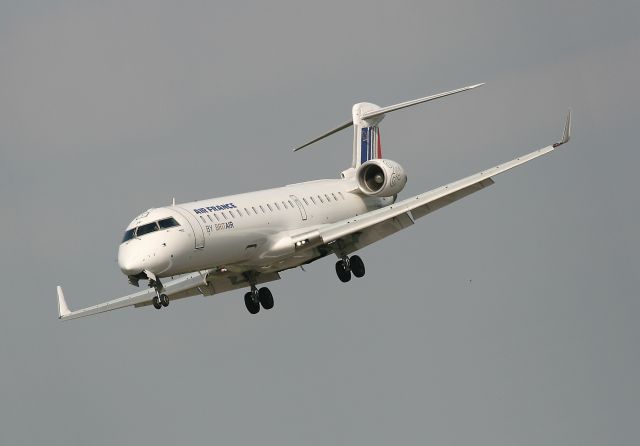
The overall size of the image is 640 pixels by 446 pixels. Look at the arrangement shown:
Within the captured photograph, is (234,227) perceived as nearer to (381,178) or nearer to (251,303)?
(251,303)

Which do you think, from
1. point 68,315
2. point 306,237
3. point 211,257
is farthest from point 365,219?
point 68,315

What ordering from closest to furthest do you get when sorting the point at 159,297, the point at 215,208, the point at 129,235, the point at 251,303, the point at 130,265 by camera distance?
the point at 130,265 → the point at 159,297 → the point at 129,235 → the point at 215,208 → the point at 251,303

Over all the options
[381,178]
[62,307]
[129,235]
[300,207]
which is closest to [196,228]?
[129,235]

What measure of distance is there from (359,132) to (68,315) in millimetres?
11459

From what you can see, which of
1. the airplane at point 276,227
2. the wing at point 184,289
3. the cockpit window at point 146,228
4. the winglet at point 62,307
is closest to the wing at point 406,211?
the airplane at point 276,227

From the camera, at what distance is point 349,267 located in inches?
2137

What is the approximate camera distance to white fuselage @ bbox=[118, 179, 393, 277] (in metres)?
48.1

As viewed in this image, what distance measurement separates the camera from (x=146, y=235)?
48312mm

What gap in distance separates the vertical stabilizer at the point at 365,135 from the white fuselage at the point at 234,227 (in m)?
2.93

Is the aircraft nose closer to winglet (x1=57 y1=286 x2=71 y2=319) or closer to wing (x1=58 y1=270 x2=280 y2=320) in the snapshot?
wing (x1=58 y1=270 x2=280 y2=320)

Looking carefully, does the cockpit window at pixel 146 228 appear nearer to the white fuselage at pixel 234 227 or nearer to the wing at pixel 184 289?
the white fuselage at pixel 234 227

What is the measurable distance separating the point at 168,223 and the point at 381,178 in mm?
9678

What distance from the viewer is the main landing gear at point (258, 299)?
54469mm

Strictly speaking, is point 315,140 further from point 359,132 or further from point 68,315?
point 68,315
